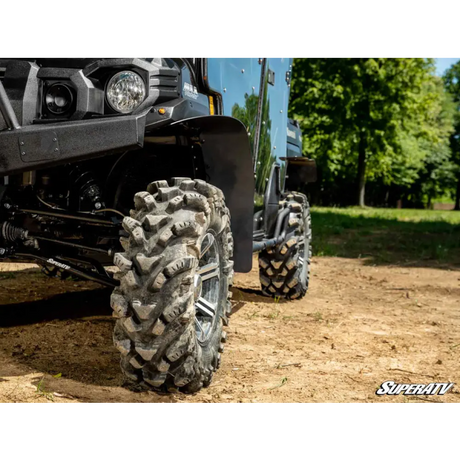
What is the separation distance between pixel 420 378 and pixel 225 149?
188 centimetres

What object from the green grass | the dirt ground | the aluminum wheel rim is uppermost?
the aluminum wheel rim

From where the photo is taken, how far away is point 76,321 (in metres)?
5.39

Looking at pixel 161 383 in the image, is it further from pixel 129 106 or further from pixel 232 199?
Answer: pixel 232 199

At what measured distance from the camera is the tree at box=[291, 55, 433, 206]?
26828 mm

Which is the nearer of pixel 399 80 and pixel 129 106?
pixel 129 106

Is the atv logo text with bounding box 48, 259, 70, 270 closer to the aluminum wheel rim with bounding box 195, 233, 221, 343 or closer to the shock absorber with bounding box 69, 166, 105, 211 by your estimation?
the shock absorber with bounding box 69, 166, 105, 211

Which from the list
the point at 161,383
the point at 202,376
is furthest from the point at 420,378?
the point at 161,383

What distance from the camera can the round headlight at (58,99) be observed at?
11.2ft

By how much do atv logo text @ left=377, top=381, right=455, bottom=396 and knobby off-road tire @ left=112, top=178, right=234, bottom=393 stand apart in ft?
3.47

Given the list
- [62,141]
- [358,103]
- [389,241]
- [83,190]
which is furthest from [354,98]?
[62,141]

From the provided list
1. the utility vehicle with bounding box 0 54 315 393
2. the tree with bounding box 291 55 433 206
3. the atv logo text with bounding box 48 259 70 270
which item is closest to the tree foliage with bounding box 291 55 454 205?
the tree with bounding box 291 55 433 206

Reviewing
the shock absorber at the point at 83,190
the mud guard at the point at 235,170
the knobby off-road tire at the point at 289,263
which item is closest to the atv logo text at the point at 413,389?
the mud guard at the point at 235,170

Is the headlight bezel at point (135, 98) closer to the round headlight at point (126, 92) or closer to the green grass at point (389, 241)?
the round headlight at point (126, 92)

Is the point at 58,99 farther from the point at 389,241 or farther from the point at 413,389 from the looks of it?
the point at 389,241
